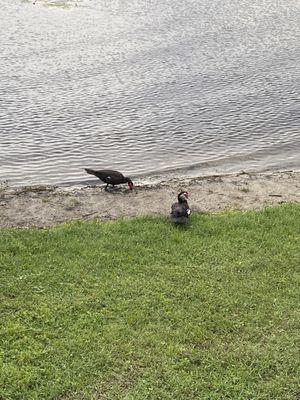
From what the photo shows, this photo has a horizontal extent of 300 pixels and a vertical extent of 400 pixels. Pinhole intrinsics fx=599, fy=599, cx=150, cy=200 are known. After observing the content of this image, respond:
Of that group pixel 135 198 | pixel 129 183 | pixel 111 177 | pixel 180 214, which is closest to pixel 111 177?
pixel 111 177

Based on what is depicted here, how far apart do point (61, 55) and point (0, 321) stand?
14231 mm

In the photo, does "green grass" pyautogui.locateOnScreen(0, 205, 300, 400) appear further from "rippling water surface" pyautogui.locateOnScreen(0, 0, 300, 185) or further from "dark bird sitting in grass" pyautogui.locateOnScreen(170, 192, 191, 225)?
"rippling water surface" pyautogui.locateOnScreen(0, 0, 300, 185)

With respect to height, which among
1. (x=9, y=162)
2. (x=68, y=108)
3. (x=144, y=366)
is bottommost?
(x=144, y=366)

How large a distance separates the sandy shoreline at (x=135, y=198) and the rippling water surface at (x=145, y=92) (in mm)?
954

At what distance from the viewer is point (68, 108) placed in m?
16.0

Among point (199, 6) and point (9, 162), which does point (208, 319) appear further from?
point (199, 6)

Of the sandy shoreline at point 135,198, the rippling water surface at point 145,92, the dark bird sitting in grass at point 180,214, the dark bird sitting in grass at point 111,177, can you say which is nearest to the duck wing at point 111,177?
the dark bird sitting in grass at point 111,177

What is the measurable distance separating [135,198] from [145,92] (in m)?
6.76

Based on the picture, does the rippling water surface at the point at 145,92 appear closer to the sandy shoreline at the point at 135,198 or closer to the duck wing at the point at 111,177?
the sandy shoreline at the point at 135,198

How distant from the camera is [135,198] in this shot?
11.2 m

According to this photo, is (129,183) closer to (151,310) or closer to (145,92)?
(151,310)

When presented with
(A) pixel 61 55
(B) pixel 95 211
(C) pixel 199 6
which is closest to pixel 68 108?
(A) pixel 61 55

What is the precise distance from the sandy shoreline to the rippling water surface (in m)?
0.95

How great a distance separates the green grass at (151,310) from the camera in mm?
6531
